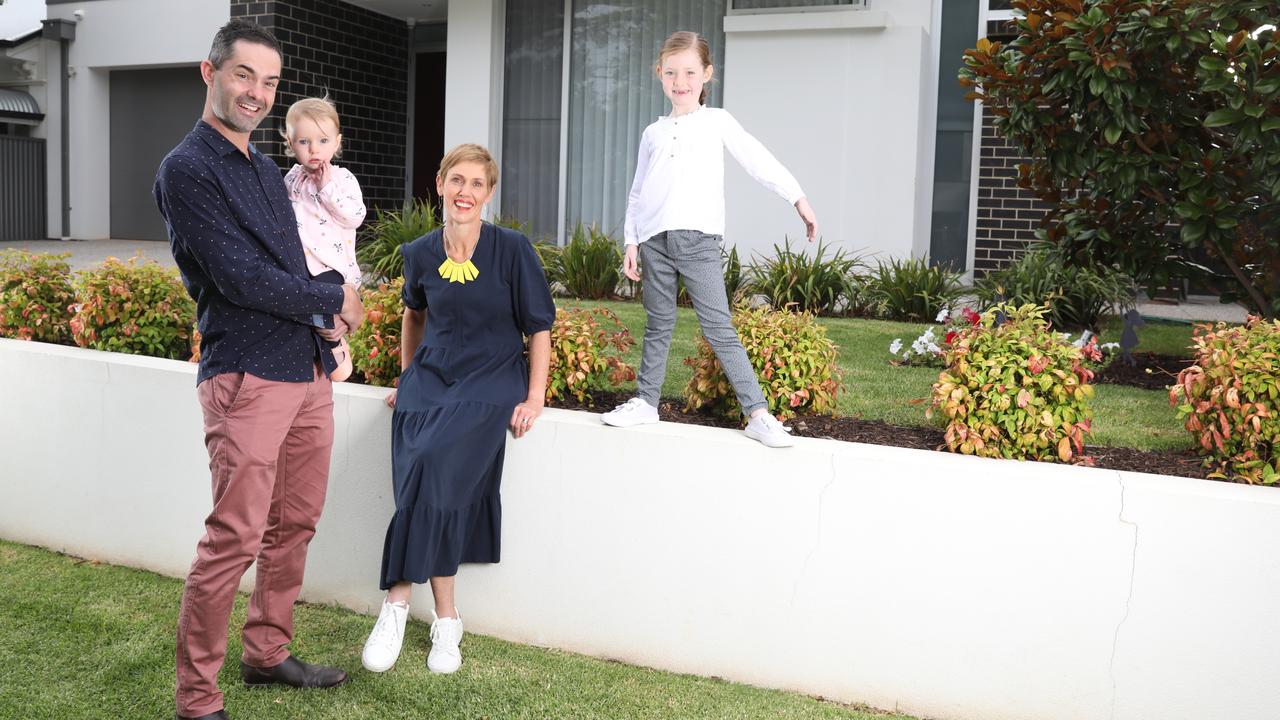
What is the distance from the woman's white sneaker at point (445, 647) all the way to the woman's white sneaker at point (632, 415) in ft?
2.67

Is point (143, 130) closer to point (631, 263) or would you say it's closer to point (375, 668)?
point (631, 263)

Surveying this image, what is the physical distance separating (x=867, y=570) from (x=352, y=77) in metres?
10.0

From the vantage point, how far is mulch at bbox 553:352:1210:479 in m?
3.60

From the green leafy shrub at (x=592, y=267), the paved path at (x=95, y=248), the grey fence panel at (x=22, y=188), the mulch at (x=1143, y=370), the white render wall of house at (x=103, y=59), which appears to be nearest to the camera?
the mulch at (x=1143, y=370)

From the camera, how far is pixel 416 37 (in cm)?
1302

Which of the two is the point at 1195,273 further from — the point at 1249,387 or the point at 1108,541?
the point at 1108,541

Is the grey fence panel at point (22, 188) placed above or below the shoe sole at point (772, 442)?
Result: above

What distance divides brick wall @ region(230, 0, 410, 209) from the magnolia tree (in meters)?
7.02

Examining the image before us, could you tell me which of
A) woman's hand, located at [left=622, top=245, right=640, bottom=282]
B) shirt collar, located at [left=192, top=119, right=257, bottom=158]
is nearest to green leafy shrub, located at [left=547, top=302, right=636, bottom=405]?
woman's hand, located at [left=622, top=245, right=640, bottom=282]

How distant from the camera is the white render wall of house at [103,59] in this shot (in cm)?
1395

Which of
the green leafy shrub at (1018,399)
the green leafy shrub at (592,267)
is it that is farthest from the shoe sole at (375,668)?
the green leafy shrub at (592,267)

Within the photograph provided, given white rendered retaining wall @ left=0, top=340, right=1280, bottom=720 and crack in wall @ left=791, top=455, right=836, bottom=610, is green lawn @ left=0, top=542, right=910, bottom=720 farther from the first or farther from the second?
crack in wall @ left=791, top=455, right=836, bottom=610

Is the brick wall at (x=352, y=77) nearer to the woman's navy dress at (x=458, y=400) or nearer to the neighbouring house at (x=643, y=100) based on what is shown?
the neighbouring house at (x=643, y=100)

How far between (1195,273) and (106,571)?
5589 millimetres
